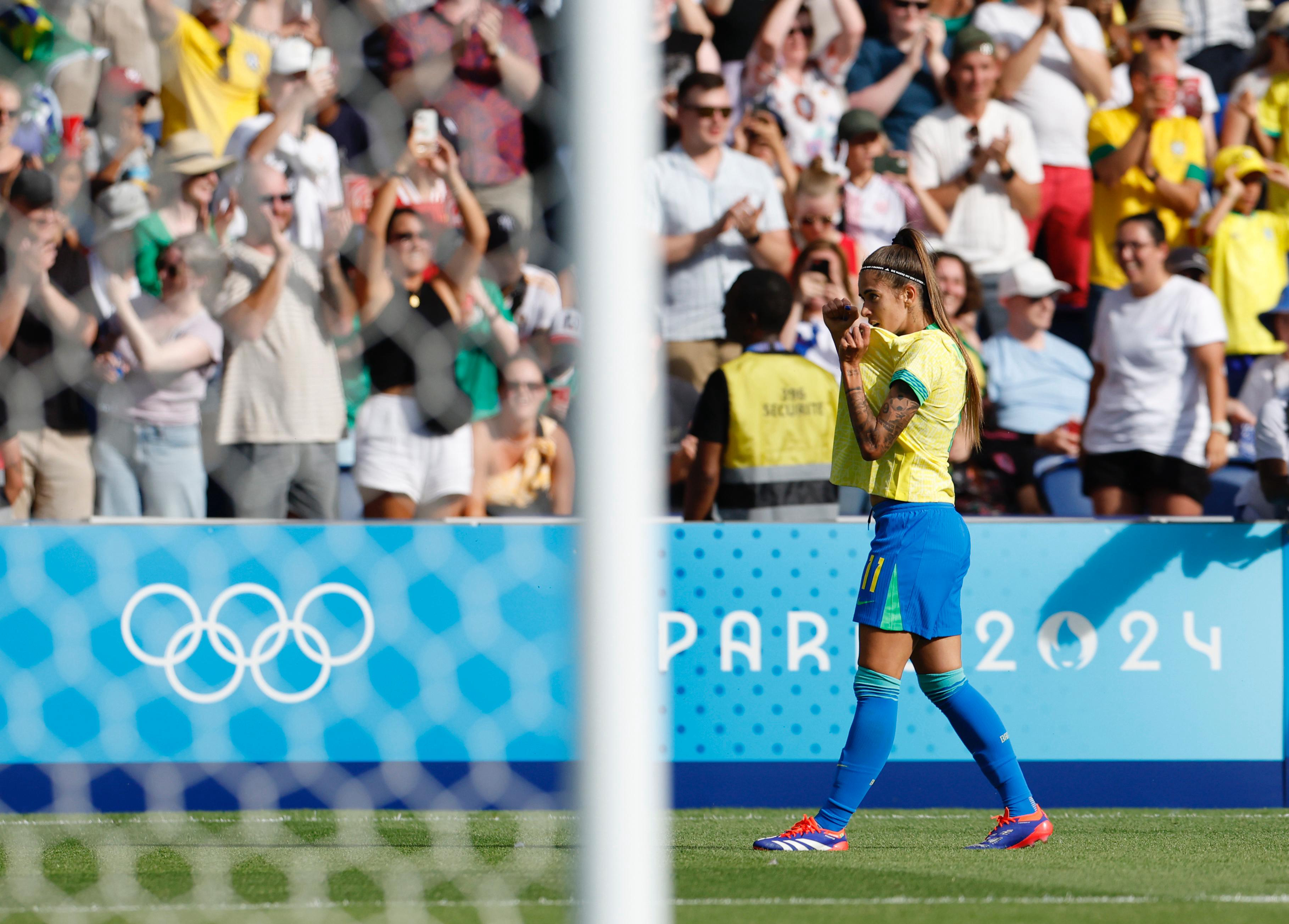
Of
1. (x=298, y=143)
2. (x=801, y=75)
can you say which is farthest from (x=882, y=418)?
(x=801, y=75)

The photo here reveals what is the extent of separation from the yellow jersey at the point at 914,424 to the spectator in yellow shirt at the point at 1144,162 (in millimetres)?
3905

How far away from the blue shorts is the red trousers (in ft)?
13.5

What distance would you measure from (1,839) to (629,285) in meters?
3.71

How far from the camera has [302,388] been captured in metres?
6.03

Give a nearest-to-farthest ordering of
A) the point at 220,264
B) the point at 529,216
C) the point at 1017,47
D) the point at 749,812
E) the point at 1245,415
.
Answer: the point at 749,812, the point at 220,264, the point at 529,216, the point at 1245,415, the point at 1017,47

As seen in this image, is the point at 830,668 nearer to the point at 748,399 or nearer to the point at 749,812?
the point at 749,812

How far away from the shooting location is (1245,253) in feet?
25.8

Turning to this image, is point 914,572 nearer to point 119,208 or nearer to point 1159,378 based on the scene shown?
point 1159,378

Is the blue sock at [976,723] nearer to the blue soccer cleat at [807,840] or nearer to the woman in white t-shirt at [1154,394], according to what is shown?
the blue soccer cleat at [807,840]

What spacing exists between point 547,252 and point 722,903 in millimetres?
3943

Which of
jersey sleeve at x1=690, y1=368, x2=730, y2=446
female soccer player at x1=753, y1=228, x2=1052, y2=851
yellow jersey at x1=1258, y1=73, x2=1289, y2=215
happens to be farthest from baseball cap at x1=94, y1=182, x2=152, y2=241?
yellow jersey at x1=1258, y1=73, x2=1289, y2=215

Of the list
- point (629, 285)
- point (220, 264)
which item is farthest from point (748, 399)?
point (629, 285)

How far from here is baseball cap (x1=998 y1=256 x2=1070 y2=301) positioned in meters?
7.46

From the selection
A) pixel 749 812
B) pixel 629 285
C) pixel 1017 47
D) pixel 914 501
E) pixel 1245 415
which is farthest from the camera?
pixel 1017 47
